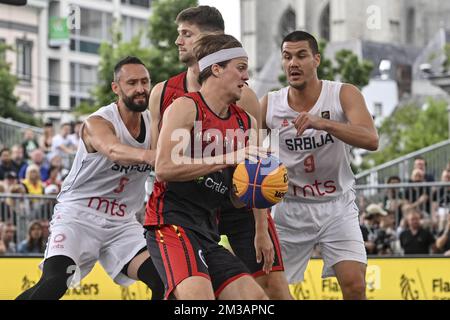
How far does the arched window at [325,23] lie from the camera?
106875mm

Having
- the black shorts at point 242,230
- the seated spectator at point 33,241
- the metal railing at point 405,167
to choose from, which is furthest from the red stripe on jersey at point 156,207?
the metal railing at point 405,167

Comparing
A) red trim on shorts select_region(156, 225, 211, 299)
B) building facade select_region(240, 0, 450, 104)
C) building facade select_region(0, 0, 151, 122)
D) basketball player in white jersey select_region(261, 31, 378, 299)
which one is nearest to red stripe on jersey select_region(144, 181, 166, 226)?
red trim on shorts select_region(156, 225, 211, 299)

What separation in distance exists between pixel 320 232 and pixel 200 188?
2.37 meters

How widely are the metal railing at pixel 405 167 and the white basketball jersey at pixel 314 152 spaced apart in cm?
951

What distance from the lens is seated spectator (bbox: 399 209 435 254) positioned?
55.5 feet

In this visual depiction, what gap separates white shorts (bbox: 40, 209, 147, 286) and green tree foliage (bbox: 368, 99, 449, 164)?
52.2 m

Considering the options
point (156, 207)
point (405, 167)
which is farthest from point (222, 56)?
point (405, 167)

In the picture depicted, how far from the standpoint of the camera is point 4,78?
48.9m

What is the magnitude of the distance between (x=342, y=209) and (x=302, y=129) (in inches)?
57.6

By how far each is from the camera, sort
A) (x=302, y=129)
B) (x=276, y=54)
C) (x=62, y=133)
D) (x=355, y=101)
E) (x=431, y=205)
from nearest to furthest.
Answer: (x=302, y=129), (x=355, y=101), (x=431, y=205), (x=62, y=133), (x=276, y=54)

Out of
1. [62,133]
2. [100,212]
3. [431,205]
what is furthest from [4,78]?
[100,212]

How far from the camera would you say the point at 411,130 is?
6638cm

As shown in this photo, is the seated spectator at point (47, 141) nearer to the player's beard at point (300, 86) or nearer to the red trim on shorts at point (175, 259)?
the player's beard at point (300, 86)

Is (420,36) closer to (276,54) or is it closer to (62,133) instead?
(276,54)
